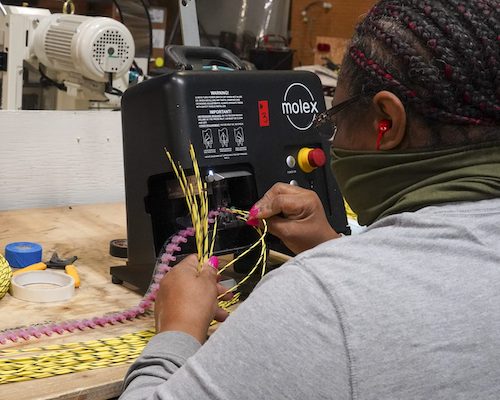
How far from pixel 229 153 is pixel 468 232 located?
608 mm

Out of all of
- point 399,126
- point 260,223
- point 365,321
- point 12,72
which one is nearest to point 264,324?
point 365,321

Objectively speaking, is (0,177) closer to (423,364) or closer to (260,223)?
(260,223)

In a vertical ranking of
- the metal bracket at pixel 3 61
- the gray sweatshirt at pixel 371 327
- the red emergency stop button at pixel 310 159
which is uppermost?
the metal bracket at pixel 3 61

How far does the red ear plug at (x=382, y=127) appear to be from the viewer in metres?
0.89

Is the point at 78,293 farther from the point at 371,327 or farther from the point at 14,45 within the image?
the point at 14,45

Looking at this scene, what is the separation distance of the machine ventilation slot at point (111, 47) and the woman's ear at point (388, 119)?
1074mm

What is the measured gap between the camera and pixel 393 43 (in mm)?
842

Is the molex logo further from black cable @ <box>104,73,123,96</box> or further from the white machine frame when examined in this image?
the white machine frame

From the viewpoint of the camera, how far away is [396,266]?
75 cm

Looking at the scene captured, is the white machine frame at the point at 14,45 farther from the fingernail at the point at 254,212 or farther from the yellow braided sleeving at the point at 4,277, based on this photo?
the fingernail at the point at 254,212

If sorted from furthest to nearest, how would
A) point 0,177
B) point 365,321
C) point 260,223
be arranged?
point 0,177 → point 260,223 → point 365,321

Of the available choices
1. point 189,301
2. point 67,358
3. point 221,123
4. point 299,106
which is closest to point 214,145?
point 221,123

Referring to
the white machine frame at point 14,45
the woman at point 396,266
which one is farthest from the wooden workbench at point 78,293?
the white machine frame at point 14,45

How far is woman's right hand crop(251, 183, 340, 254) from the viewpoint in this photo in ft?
4.19
